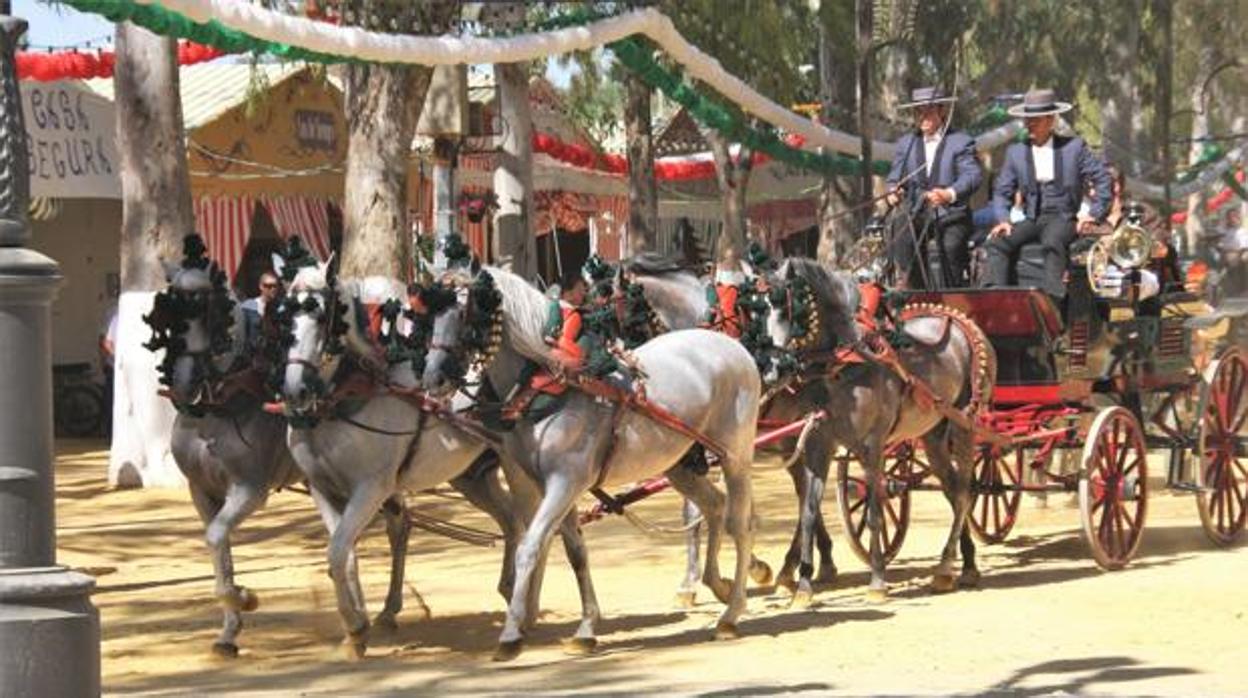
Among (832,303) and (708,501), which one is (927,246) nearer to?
(832,303)

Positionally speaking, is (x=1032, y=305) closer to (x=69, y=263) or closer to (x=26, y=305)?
(x=26, y=305)

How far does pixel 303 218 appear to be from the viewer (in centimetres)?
2941

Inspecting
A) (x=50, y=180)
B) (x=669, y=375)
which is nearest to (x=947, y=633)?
(x=669, y=375)

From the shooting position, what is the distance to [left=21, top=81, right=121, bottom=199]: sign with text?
2559cm

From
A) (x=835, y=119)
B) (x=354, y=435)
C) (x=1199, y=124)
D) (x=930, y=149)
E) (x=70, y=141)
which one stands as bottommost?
(x=354, y=435)

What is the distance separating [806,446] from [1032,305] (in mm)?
2122

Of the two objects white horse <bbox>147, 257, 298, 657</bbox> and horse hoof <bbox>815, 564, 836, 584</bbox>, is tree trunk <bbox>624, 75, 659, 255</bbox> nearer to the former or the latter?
horse hoof <bbox>815, 564, 836, 584</bbox>

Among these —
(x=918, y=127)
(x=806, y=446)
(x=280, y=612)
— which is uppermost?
(x=918, y=127)

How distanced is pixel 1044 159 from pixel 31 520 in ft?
30.5

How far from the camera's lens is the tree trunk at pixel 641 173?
3078 centimetres

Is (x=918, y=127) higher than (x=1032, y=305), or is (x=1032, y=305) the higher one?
(x=918, y=127)

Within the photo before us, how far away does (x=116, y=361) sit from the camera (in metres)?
21.4

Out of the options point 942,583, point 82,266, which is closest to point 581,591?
point 942,583

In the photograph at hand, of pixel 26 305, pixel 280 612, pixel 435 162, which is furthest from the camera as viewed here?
pixel 435 162
